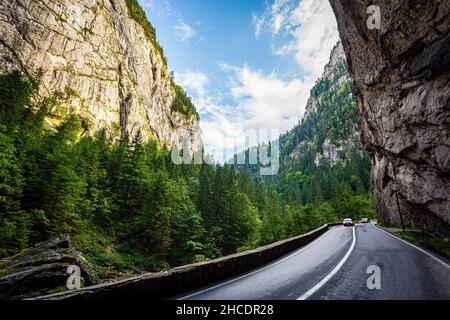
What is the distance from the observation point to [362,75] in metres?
21.1

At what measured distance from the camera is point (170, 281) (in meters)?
5.90

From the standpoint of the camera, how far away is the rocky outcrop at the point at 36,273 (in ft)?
30.6

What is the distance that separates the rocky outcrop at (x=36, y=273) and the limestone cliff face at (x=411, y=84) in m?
19.1

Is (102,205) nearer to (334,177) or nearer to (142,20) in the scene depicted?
(334,177)

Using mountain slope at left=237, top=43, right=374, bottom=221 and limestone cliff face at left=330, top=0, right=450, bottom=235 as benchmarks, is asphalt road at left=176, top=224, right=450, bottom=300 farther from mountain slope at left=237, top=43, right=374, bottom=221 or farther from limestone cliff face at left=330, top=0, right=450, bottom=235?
mountain slope at left=237, top=43, right=374, bottom=221

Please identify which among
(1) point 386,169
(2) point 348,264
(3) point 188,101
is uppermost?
(3) point 188,101

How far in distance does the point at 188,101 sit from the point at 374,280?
135 meters

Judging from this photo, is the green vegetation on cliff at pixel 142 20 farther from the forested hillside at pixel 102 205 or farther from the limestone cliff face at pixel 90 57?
the forested hillside at pixel 102 205

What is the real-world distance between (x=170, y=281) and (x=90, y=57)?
241ft

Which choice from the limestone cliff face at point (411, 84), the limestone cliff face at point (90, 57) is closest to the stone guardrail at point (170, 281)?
the limestone cliff face at point (411, 84)

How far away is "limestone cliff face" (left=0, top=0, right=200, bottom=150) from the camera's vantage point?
168 feet

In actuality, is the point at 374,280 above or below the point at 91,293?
below
